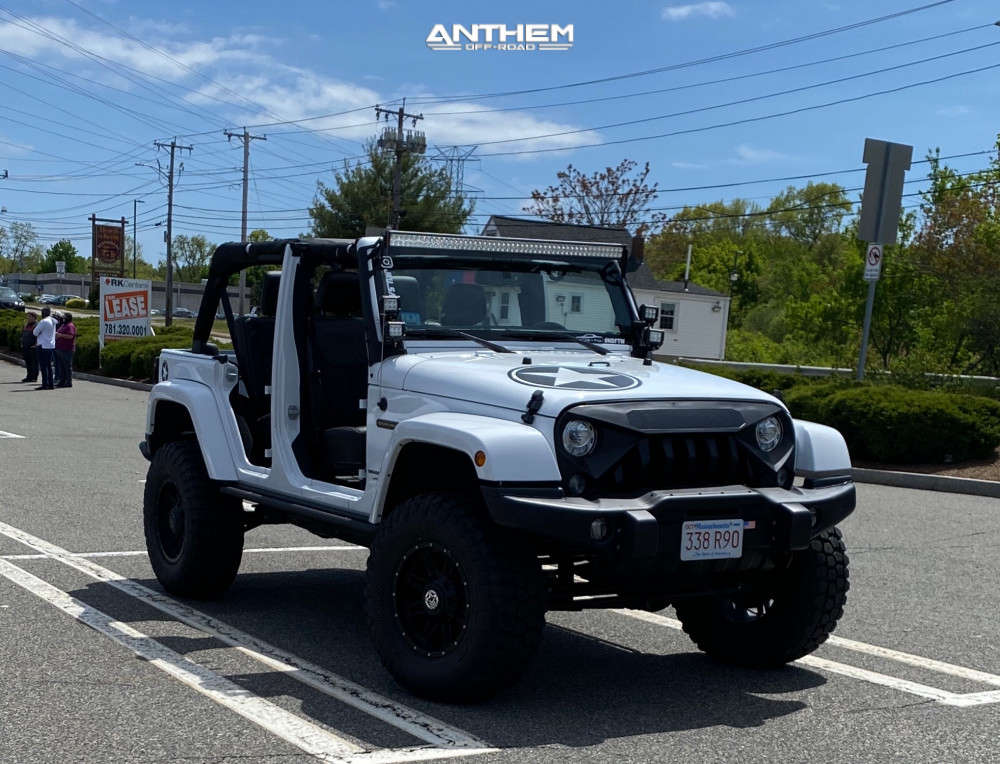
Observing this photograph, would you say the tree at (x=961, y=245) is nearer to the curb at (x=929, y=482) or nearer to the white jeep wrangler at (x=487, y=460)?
the curb at (x=929, y=482)

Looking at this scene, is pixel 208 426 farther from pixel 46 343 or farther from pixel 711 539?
pixel 46 343

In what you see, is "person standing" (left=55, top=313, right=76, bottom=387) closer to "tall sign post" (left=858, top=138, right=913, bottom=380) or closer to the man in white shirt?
the man in white shirt

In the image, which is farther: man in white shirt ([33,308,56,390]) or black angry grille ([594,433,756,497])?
man in white shirt ([33,308,56,390])

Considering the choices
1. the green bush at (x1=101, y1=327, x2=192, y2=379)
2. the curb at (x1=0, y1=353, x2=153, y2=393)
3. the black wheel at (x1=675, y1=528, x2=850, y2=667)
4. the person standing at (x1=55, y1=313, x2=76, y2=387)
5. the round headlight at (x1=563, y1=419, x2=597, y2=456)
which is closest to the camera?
the round headlight at (x1=563, y1=419, x2=597, y2=456)

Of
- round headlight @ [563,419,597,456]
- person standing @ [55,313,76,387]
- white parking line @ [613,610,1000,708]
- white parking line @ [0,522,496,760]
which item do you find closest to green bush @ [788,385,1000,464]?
white parking line @ [613,610,1000,708]

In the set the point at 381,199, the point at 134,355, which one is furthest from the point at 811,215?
the point at 134,355

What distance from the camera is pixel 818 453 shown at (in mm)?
5762

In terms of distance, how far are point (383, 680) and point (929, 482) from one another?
11.6 metres

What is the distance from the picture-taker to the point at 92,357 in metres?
35.8

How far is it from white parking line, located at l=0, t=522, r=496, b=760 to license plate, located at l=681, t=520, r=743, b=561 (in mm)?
1130

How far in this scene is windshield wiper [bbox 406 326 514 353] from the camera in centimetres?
627

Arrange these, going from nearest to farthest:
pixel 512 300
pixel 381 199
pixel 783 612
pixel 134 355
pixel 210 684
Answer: pixel 210 684
pixel 783 612
pixel 512 300
pixel 134 355
pixel 381 199

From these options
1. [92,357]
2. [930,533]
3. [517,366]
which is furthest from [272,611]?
[92,357]

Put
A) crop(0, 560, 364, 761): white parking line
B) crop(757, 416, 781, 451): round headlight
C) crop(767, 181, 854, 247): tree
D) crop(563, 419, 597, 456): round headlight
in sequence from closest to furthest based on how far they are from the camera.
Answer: crop(0, 560, 364, 761): white parking line, crop(563, 419, 597, 456): round headlight, crop(757, 416, 781, 451): round headlight, crop(767, 181, 854, 247): tree
